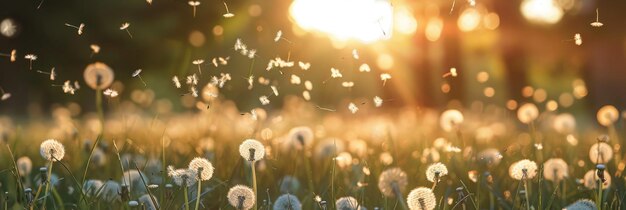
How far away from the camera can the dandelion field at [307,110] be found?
1.85 m

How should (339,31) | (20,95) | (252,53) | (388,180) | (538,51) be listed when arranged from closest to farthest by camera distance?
(252,53) < (388,180) < (339,31) < (538,51) < (20,95)

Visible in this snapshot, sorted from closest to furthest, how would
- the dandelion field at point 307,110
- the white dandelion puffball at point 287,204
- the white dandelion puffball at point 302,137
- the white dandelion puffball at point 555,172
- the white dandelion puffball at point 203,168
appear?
the white dandelion puffball at point 203,168, the white dandelion puffball at point 287,204, the dandelion field at point 307,110, the white dandelion puffball at point 555,172, the white dandelion puffball at point 302,137

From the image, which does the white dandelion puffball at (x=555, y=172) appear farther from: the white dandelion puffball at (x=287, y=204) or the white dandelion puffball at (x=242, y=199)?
the white dandelion puffball at (x=242, y=199)

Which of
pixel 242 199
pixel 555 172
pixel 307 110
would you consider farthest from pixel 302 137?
pixel 307 110

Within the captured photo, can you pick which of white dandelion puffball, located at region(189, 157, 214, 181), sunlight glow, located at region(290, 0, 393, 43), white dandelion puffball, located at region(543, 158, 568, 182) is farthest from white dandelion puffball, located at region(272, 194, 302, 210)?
white dandelion puffball, located at region(543, 158, 568, 182)

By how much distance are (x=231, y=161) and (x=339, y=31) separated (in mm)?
→ 760

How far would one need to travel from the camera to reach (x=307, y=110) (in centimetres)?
843

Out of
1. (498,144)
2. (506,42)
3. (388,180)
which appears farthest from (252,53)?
(506,42)

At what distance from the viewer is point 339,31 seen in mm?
2361

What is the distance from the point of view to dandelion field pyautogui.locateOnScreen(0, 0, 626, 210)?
1.85m

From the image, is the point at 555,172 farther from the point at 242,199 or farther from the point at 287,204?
the point at 242,199

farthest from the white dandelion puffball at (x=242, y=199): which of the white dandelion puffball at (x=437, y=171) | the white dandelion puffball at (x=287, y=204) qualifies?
the white dandelion puffball at (x=437, y=171)

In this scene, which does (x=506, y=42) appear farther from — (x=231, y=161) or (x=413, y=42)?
(x=231, y=161)

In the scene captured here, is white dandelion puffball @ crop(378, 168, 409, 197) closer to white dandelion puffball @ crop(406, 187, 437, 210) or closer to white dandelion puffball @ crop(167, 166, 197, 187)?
white dandelion puffball @ crop(406, 187, 437, 210)
